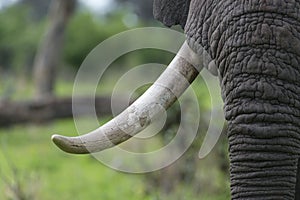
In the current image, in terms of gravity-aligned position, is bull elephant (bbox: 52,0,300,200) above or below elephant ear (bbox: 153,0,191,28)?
below

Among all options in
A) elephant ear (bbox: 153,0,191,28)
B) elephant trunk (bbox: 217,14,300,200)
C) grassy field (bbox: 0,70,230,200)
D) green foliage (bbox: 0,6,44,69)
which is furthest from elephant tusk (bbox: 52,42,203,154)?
green foliage (bbox: 0,6,44,69)

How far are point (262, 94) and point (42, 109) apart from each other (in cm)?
807

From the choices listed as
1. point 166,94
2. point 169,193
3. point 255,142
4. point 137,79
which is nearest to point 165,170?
point 169,193

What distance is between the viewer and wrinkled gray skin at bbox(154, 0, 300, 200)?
105 inches

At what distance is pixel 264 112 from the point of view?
268cm

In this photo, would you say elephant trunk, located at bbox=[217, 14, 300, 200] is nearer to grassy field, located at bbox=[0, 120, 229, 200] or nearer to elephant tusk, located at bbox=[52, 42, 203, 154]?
elephant tusk, located at bbox=[52, 42, 203, 154]

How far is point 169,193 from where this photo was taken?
621 centimetres

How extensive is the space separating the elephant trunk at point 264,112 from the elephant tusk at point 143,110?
0.35 metres

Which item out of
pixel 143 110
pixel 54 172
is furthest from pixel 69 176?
pixel 143 110

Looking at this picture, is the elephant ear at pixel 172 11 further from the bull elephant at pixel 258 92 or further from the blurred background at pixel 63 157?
the blurred background at pixel 63 157

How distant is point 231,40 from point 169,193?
11.4ft

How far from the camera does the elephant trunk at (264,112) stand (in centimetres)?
267

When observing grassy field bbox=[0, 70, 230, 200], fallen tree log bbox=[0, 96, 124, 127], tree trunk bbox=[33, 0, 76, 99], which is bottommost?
grassy field bbox=[0, 70, 230, 200]

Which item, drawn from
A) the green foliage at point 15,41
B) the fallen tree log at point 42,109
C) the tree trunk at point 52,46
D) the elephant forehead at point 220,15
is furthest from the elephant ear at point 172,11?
the green foliage at point 15,41
